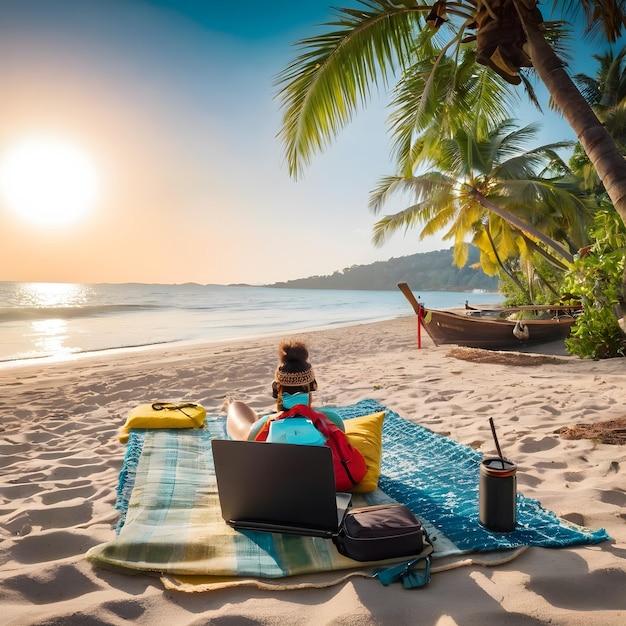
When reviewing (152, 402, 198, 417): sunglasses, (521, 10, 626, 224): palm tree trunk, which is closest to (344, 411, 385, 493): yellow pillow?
(152, 402, 198, 417): sunglasses

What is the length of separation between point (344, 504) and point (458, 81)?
5715 millimetres

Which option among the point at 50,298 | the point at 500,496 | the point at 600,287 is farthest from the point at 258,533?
the point at 50,298

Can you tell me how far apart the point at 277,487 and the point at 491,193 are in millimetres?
13586

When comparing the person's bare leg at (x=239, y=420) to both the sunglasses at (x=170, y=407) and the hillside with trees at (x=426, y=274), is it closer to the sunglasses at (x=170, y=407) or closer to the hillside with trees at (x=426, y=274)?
the sunglasses at (x=170, y=407)

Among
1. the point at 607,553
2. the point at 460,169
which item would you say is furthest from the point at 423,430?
the point at 460,169

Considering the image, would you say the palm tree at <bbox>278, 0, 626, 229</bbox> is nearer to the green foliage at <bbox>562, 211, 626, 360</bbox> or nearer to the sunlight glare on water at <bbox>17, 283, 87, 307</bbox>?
the green foliage at <bbox>562, 211, 626, 360</bbox>

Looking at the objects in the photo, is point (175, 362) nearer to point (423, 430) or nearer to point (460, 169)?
point (423, 430)

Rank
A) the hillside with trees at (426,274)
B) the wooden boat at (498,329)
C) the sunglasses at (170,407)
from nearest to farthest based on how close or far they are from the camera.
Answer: the sunglasses at (170,407) < the wooden boat at (498,329) < the hillside with trees at (426,274)

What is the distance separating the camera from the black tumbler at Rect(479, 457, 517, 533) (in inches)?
88.6

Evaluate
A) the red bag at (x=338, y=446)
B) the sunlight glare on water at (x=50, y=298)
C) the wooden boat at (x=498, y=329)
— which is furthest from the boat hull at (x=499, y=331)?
the sunlight glare on water at (x=50, y=298)

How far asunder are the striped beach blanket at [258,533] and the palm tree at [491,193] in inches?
402

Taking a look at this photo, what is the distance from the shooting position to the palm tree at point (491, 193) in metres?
12.8

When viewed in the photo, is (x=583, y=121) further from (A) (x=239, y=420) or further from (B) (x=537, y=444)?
(A) (x=239, y=420)

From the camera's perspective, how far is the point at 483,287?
97.7 metres
